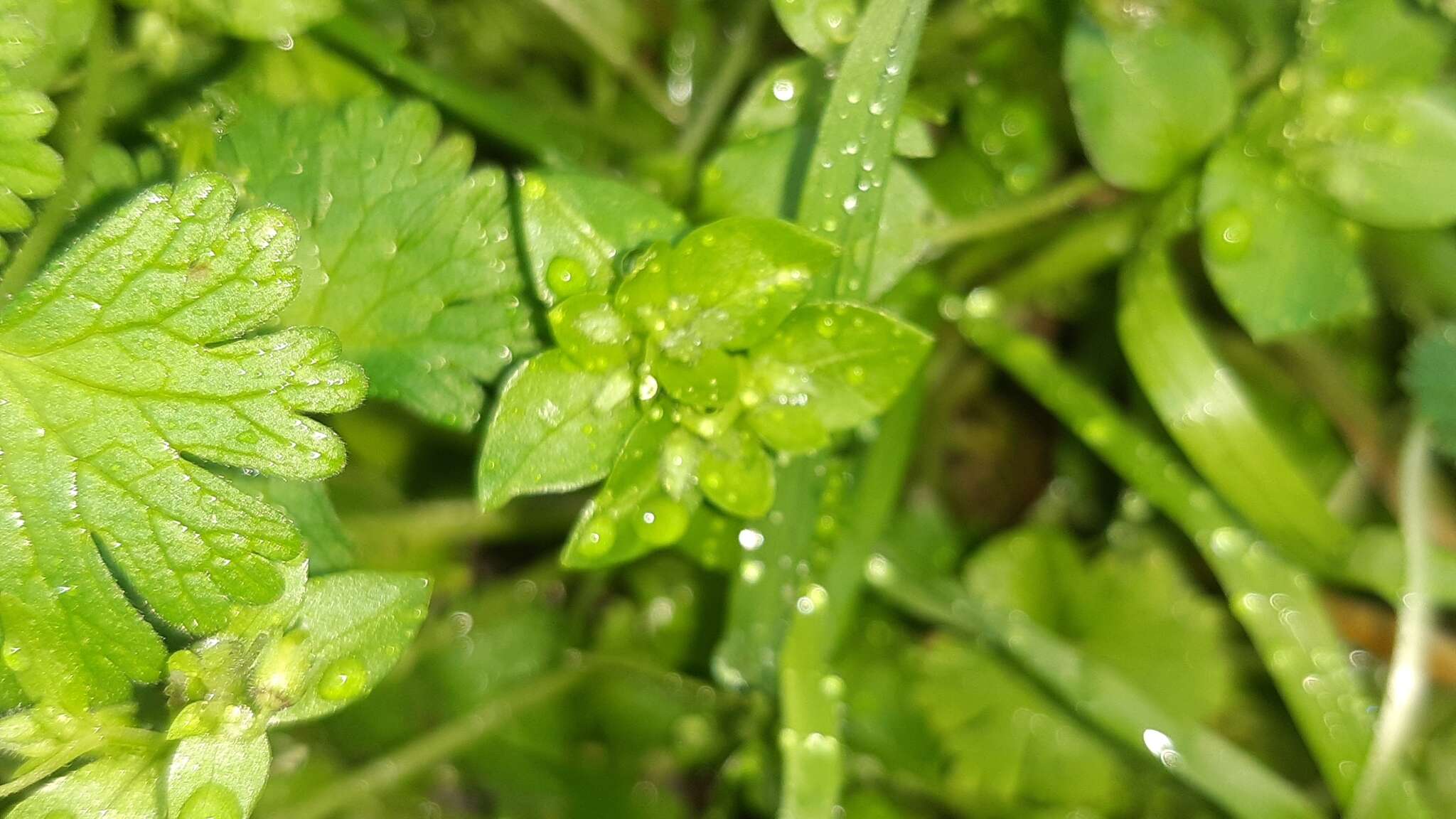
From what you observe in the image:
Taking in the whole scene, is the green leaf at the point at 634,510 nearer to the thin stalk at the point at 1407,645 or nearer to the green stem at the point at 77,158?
the green stem at the point at 77,158

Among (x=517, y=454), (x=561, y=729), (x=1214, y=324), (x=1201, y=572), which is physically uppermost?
(x=517, y=454)

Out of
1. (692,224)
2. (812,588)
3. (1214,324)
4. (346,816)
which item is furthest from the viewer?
(1214,324)

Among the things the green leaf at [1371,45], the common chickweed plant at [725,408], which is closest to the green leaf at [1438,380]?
the common chickweed plant at [725,408]

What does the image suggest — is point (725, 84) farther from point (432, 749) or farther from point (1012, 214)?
point (432, 749)

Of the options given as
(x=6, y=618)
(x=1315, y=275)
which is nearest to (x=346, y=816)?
(x=6, y=618)

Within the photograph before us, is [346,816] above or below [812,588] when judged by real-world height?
below

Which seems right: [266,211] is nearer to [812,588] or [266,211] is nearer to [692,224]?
[692,224]
